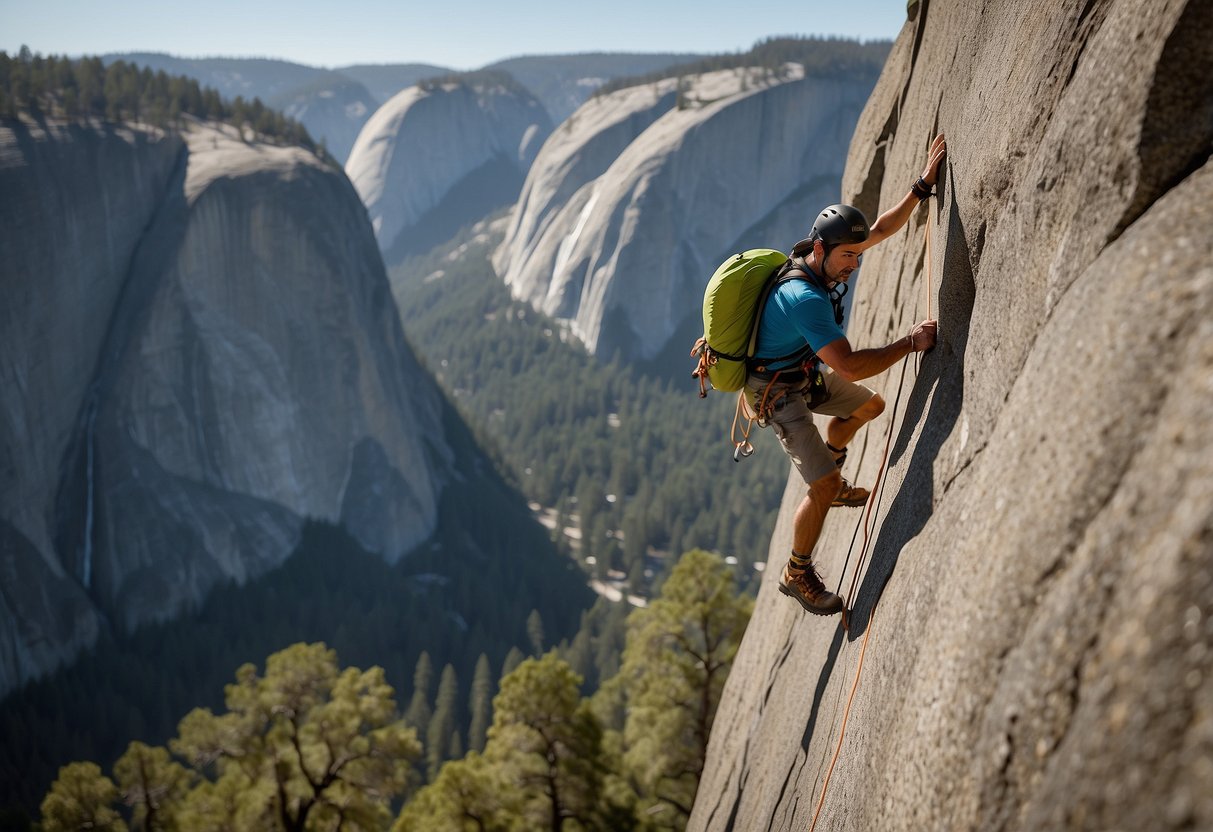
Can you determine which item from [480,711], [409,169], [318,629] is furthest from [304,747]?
[409,169]

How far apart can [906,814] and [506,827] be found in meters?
16.0

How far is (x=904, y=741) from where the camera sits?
4145 millimetres

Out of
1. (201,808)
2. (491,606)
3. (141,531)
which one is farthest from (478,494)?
(201,808)

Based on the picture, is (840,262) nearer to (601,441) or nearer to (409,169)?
(601,441)

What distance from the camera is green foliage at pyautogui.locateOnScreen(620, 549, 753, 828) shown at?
61.3ft

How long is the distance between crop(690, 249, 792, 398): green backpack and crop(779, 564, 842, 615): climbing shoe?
5.05 feet

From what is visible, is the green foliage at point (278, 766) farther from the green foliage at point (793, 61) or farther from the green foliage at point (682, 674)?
the green foliage at point (793, 61)

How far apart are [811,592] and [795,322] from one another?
7.05 ft

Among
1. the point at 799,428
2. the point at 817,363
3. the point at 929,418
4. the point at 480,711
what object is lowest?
the point at 480,711

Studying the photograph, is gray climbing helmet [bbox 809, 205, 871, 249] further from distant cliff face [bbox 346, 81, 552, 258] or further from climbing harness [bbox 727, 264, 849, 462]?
distant cliff face [bbox 346, 81, 552, 258]

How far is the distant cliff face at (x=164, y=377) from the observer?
47406 mm

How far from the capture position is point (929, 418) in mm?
5664

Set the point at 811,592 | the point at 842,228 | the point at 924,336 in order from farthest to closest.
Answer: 1. the point at 811,592
2. the point at 842,228
3. the point at 924,336

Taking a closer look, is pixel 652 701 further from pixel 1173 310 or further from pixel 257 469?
pixel 257 469
